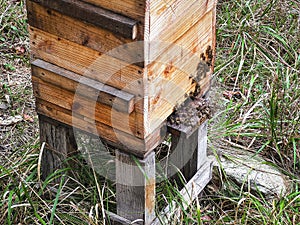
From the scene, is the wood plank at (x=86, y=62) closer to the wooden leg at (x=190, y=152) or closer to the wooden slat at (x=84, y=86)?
the wooden slat at (x=84, y=86)

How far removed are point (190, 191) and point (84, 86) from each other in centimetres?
109

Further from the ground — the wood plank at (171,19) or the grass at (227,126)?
the wood plank at (171,19)

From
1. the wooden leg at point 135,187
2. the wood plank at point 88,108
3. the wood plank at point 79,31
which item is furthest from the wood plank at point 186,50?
the wooden leg at point 135,187

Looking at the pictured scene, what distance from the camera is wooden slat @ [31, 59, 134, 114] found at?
9.76 ft

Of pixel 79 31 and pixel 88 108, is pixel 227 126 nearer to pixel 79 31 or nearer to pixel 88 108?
pixel 88 108

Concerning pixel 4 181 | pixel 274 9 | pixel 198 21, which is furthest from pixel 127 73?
pixel 274 9

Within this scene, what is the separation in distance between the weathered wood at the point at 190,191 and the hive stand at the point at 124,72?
3cm

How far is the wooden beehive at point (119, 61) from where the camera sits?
2816mm

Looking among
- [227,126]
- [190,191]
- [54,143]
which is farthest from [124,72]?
[227,126]

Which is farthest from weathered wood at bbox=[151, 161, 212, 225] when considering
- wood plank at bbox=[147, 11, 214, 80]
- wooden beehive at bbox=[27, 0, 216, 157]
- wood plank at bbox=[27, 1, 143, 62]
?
wood plank at bbox=[27, 1, 143, 62]

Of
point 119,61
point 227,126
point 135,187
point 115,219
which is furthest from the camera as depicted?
point 227,126

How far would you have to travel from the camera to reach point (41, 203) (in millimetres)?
3693

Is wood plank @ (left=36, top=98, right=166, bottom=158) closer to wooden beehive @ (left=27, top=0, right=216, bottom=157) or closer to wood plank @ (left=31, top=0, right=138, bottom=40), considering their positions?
wooden beehive @ (left=27, top=0, right=216, bottom=157)

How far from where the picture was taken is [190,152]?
3809 mm
